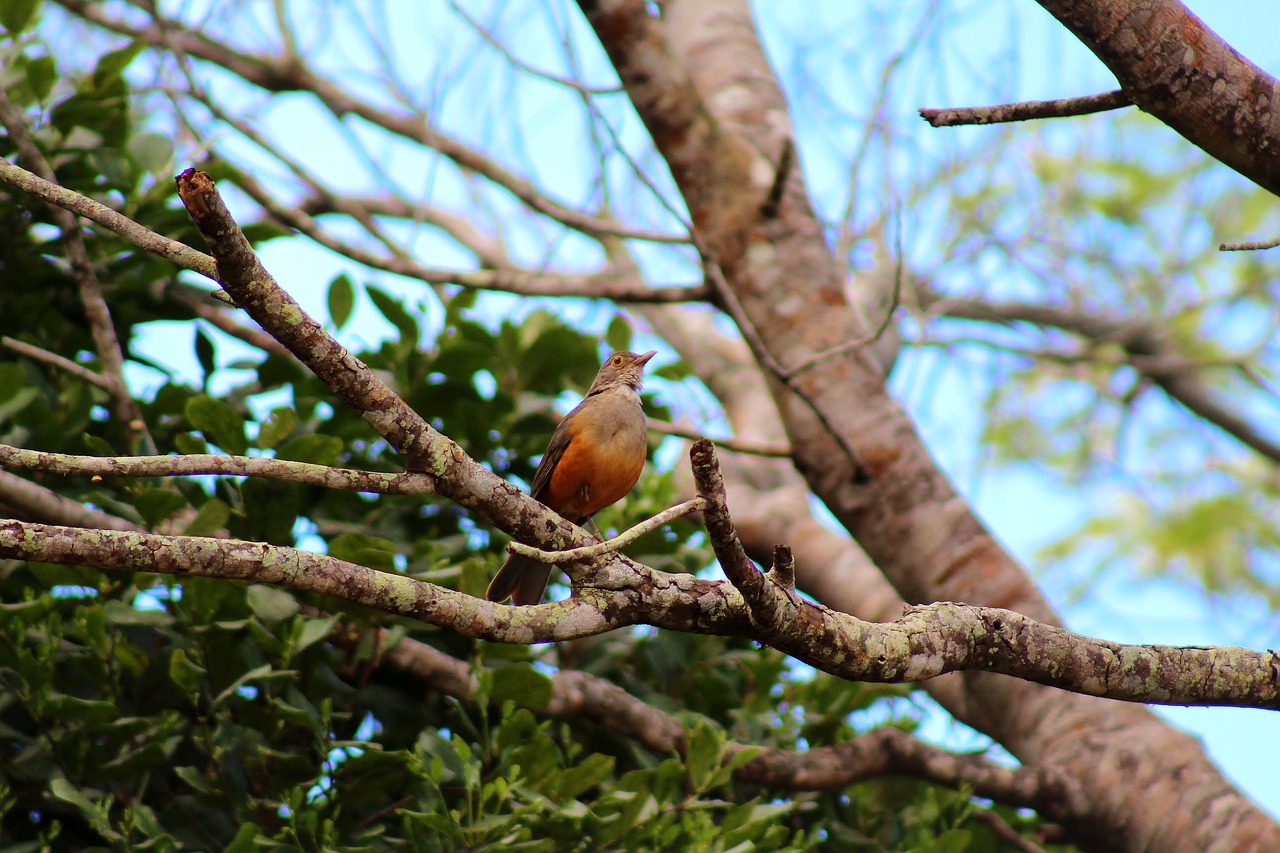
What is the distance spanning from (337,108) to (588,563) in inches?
214

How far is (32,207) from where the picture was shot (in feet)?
12.3

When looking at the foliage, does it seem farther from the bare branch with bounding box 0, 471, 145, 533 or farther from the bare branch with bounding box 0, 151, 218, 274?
the bare branch with bounding box 0, 151, 218, 274

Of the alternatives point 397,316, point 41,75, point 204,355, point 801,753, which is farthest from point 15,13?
point 801,753

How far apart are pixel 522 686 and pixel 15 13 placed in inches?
109

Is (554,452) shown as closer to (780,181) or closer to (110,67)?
(780,181)

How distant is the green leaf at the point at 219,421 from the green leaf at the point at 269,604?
1.47ft

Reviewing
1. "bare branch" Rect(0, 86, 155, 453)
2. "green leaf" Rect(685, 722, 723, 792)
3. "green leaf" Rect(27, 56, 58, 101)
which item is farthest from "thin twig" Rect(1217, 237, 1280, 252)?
"green leaf" Rect(27, 56, 58, 101)

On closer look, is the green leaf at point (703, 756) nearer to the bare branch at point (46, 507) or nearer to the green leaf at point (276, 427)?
the green leaf at point (276, 427)

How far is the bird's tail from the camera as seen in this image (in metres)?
3.96

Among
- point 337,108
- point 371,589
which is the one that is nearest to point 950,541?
point 371,589

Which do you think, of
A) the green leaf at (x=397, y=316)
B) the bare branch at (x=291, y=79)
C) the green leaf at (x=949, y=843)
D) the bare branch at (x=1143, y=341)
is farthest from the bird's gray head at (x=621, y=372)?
the bare branch at (x=1143, y=341)

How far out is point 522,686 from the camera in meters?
3.20

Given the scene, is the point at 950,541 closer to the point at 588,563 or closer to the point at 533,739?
the point at 533,739

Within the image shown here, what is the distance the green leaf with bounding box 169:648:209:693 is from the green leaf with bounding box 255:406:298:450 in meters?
0.66
